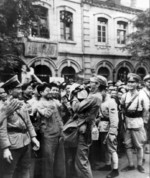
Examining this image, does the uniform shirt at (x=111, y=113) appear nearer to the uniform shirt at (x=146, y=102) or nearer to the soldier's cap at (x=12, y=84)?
the uniform shirt at (x=146, y=102)

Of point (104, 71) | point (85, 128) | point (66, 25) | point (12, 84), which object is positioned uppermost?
point (66, 25)

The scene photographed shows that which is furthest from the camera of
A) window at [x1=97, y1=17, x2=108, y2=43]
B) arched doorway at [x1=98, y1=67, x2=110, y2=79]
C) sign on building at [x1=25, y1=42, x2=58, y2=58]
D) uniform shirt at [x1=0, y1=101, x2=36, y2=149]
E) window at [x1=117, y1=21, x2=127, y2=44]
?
window at [x1=117, y1=21, x2=127, y2=44]

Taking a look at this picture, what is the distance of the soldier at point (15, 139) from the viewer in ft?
10.5

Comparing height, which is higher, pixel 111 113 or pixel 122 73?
pixel 122 73

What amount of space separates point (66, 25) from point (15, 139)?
497 inches

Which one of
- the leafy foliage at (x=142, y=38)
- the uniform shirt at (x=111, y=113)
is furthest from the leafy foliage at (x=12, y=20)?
the leafy foliage at (x=142, y=38)

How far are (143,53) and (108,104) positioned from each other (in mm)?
11238

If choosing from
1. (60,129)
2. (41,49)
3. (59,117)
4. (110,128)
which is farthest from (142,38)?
(60,129)

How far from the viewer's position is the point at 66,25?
49.8 ft

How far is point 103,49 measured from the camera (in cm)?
1677

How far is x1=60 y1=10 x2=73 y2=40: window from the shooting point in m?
14.9

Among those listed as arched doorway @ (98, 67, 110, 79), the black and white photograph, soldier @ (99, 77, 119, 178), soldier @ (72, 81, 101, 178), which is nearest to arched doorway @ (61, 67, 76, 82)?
the black and white photograph

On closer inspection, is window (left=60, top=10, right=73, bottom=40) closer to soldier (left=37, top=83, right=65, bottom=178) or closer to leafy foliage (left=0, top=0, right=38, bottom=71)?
leafy foliage (left=0, top=0, right=38, bottom=71)

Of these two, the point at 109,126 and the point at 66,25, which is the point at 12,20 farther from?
the point at 66,25
